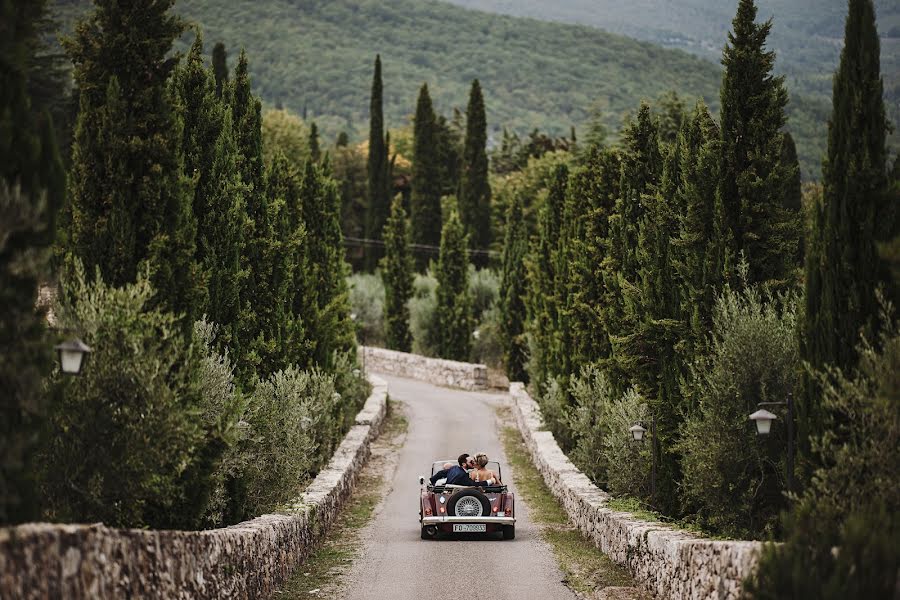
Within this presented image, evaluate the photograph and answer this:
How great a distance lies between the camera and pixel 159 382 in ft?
34.4

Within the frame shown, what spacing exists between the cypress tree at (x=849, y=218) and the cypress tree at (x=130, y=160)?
6545 millimetres

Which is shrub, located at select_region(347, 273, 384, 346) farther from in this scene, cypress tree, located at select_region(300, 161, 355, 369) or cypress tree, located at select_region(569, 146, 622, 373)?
cypress tree, located at select_region(569, 146, 622, 373)

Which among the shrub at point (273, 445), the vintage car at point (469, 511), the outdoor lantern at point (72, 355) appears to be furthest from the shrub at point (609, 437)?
the outdoor lantern at point (72, 355)

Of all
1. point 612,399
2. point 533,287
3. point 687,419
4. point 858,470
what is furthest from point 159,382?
point 533,287

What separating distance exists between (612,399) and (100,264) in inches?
487

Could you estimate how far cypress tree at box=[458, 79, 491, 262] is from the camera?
58438 millimetres

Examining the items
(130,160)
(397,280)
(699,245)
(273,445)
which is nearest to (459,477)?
(273,445)

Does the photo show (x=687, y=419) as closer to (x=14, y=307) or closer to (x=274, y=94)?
(x=14, y=307)

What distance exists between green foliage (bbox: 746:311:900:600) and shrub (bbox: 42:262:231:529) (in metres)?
5.35

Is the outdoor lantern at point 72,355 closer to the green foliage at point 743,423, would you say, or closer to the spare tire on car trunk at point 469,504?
the green foliage at point 743,423

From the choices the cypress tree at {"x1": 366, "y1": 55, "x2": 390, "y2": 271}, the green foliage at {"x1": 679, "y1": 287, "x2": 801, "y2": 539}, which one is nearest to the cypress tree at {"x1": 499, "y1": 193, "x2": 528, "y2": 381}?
the cypress tree at {"x1": 366, "y1": 55, "x2": 390, "y2": 271}

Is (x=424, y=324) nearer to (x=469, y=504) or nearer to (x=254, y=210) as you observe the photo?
(x=254, y=210)

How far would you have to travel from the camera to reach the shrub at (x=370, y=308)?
54844 millimetres

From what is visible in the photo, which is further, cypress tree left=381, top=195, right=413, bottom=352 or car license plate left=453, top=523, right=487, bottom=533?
cypress tree left=381, top=195, right=413, bottom=352
